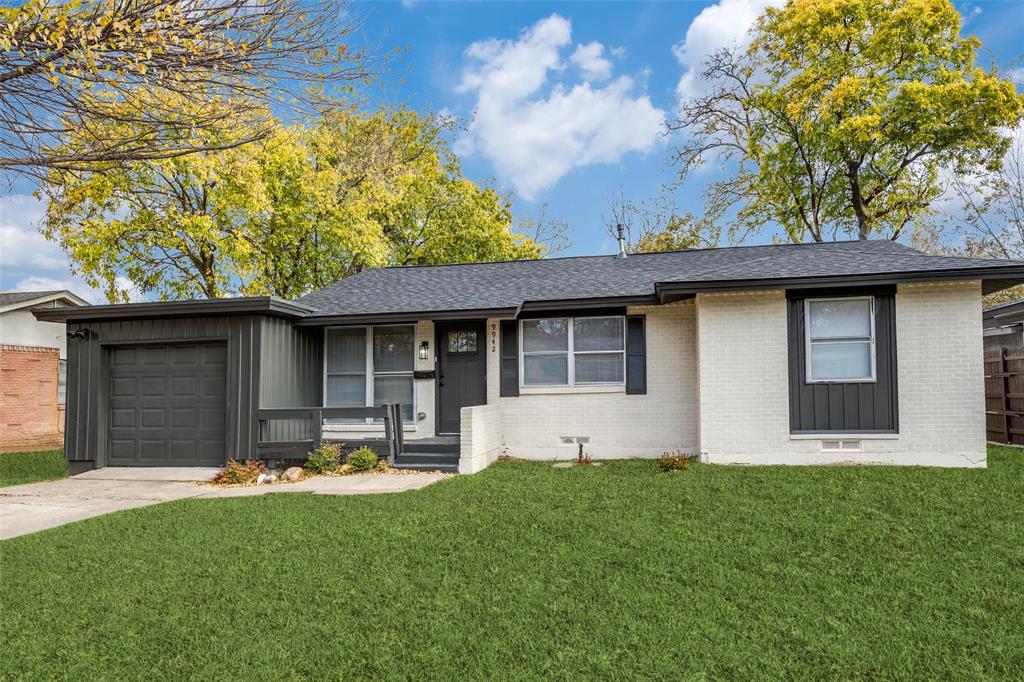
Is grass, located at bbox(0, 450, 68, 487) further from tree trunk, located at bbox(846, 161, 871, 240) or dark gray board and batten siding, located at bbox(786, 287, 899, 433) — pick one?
tree trunk, located at bbox(846, 161, 871, 240)

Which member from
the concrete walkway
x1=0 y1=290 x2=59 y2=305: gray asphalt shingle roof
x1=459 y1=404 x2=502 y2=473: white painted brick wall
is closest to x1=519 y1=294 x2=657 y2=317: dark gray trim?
x1=459 y1=404 x2=502 y2=473: white painted brick wall

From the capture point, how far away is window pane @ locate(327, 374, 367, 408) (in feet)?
40.0

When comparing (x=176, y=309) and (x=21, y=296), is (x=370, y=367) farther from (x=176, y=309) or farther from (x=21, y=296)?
(x=21, y=296)

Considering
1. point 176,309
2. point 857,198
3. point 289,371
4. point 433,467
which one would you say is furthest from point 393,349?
point 857,198

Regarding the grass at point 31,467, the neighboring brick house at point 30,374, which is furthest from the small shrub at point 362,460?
the neighboring brick house at point 30,374

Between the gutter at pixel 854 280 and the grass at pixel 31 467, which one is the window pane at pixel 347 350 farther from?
the gutter at pixel 854 280

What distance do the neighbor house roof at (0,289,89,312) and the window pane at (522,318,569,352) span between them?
13.0 meters

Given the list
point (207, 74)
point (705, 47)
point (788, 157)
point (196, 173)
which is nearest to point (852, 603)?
point (207, 74)

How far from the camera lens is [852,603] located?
13.9 feet

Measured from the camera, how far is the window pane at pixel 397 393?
12.0 meters

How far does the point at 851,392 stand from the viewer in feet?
31.2

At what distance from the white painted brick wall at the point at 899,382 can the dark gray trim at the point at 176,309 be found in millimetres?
7018

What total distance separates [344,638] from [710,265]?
1034 centimetres

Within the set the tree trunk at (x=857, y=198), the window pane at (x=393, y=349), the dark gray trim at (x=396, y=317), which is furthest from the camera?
the tree trunk at (x=857, y=198)
